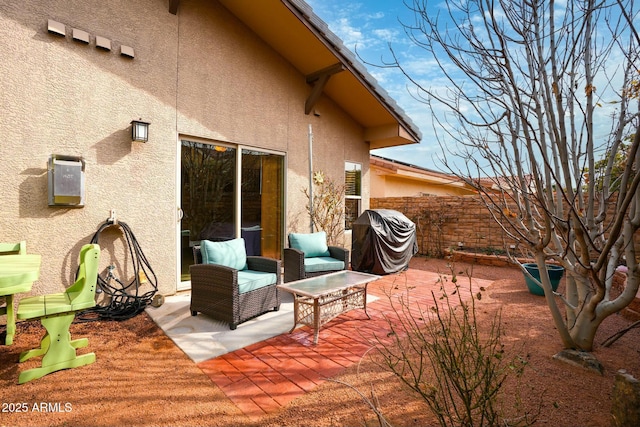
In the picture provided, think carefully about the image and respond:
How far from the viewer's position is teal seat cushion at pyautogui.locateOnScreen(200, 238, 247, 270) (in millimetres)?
3836

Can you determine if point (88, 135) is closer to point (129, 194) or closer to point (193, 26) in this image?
point (129, 194)

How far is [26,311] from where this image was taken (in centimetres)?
242

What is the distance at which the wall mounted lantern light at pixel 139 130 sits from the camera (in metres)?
4.14

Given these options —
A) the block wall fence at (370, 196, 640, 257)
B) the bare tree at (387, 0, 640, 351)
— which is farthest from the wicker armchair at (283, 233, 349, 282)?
the block wall fence at (370, 196, 640, 257)

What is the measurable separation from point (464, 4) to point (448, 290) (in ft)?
14.3

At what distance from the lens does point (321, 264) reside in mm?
4977

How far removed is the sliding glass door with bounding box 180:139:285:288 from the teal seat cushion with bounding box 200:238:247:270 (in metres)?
1.14

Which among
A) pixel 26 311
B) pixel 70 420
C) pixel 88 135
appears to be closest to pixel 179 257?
pixel 88 135

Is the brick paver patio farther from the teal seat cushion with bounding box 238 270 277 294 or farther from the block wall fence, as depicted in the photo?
the block wall fence

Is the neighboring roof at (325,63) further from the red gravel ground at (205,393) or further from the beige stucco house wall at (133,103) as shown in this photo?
the red gravel ground at (205,393)

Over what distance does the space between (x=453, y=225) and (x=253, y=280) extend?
21.8ft

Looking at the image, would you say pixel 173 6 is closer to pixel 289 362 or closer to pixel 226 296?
pixel 226 296

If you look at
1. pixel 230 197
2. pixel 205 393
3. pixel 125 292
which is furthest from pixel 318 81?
pixel 205 393

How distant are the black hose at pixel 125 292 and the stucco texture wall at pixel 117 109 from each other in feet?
0.35
